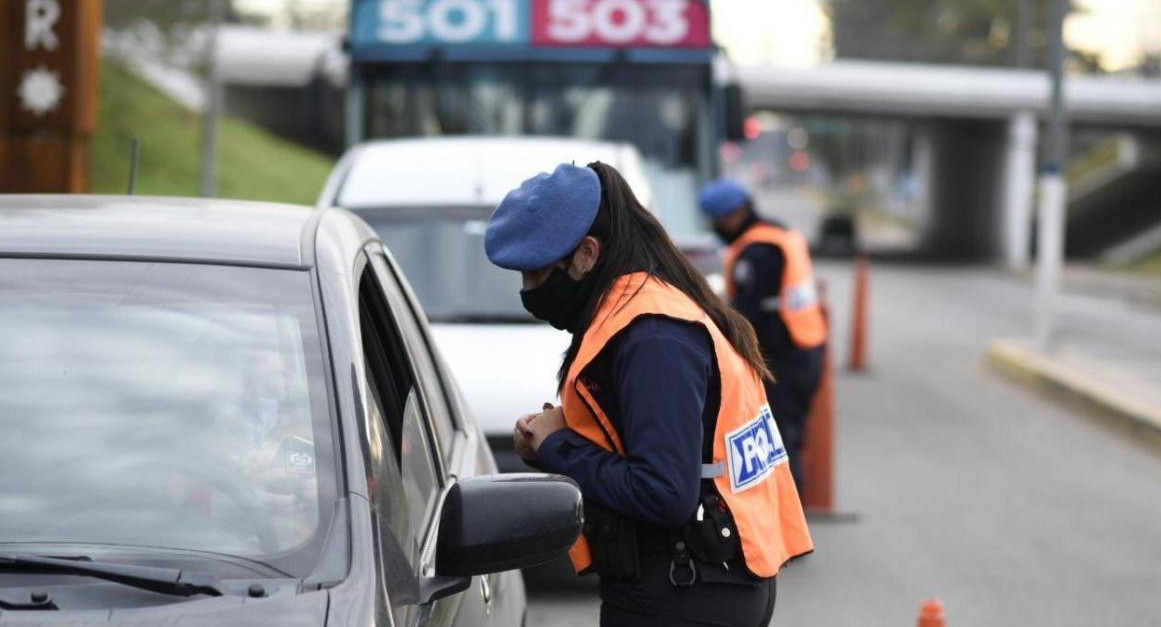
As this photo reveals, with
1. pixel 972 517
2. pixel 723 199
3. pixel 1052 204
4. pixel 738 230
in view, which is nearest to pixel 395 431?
pixel 723 199

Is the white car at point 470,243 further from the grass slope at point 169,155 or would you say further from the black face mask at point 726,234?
the grass slope at point 169,155

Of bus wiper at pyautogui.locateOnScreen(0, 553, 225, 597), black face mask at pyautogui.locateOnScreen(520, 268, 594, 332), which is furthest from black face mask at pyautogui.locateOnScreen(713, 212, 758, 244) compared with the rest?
bus wiper at pyautogui.locateOnScreen(0, 553, 225, 597)

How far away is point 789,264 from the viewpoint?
→ 9.00 m

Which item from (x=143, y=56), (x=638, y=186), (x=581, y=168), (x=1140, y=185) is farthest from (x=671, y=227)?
(x=1140, y=185)

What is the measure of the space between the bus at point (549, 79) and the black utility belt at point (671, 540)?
1011 cm

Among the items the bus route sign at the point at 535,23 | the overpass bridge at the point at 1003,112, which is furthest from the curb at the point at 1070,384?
the overpass bridge at the point at 1003,112

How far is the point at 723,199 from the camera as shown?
900 cm

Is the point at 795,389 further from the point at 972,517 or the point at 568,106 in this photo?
the point at 568,106

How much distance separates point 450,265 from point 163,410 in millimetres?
5577

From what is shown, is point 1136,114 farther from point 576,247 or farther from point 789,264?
point 576,247

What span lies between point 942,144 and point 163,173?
32.1 metres

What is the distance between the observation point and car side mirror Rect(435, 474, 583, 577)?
3113 mm

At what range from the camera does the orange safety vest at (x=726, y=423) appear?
3561 millimetres

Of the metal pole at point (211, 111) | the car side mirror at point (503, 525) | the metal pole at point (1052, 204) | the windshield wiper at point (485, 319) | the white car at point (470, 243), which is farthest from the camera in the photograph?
the metal pole at point (211, 111)
